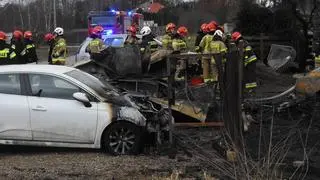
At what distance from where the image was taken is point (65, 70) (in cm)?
967

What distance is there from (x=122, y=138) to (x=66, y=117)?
2.98ft

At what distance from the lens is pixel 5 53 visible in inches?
546

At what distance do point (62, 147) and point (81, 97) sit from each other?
0.95m

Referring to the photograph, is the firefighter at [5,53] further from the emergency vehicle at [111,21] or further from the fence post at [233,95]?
the emergency vehicle at [111,21]

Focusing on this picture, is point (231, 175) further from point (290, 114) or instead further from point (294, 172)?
point (290, 114)

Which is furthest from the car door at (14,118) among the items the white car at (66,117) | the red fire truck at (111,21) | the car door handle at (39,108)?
the red fire truck at (111,21)

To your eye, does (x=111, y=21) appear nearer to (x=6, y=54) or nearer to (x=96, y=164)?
(x=6, y=54)

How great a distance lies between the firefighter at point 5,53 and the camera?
13.8 m

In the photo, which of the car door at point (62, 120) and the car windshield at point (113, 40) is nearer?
the car door at point (62, 120)

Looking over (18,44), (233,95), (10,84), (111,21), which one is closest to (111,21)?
(111,21)

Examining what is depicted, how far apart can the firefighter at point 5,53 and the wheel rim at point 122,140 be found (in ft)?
18.7

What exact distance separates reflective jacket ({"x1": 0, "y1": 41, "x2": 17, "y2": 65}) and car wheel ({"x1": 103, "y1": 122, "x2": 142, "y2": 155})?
18.6 ft

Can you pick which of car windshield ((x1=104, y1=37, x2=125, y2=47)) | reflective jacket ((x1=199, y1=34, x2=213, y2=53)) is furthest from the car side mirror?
car windshield ((x1=104, y1=37, x2=125, y2=47))

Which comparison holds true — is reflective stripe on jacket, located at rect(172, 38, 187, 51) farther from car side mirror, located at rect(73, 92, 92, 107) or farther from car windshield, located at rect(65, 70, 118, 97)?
car side mirror, located at rect(73, 92, 92, 107)
